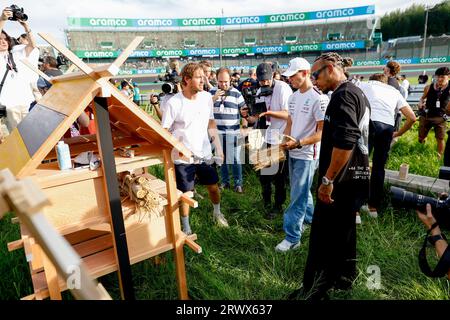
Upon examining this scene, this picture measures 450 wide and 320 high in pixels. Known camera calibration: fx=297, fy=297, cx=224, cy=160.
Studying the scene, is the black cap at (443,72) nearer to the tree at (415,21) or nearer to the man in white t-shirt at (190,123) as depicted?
the man in white t-shirt at (190,123)

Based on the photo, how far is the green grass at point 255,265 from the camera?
264cm

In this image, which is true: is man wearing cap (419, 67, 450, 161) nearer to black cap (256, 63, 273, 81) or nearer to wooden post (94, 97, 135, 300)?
black cap (256, 63, 273, 81)

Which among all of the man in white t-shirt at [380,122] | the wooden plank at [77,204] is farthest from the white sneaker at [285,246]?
the wooden plank at [77,204]

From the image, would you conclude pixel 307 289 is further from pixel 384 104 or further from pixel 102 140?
pixel 384 104

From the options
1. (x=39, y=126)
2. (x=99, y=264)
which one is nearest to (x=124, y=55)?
(x=39, y=126)

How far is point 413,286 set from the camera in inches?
105

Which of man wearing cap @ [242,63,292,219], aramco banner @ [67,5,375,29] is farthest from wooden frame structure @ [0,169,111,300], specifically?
aramco banner @ [67,5,375,29]

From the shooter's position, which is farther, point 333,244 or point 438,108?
point 438,108

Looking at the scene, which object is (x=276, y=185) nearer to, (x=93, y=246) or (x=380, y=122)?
(x=380, y=122)

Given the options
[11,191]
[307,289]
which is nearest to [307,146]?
[307,289]

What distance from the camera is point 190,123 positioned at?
325 cm

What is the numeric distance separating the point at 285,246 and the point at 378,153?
1855 millimetres

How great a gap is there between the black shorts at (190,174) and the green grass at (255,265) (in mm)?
660
